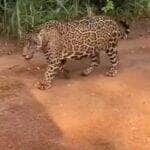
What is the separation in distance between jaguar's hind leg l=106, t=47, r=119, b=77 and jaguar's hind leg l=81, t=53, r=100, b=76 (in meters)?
0.18

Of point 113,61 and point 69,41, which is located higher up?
point 69,41

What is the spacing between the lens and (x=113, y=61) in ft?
27.0

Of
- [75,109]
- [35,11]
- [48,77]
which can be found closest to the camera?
[75,109]

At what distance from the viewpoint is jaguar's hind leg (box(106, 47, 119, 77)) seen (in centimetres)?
813

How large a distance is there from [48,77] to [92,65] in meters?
0.90

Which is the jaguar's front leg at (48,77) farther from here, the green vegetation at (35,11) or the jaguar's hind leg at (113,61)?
the green vegetation at (35,11)

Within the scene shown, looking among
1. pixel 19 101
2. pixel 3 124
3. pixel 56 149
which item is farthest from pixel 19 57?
pixel 56 149

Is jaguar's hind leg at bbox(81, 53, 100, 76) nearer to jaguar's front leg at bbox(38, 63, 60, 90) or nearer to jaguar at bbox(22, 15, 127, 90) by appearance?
jaguar at bbox(22, 15, 127, 90)

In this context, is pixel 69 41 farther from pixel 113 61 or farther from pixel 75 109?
pixel 75 109

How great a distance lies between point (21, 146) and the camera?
20.6 feet

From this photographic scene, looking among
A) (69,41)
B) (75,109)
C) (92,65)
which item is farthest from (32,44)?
(75,109)

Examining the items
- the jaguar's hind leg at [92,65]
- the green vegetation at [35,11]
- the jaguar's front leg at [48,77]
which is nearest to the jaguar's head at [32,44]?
the jaguar's front leg at [48,77]

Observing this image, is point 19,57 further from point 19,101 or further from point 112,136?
point 112,136

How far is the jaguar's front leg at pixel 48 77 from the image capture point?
758 cm
